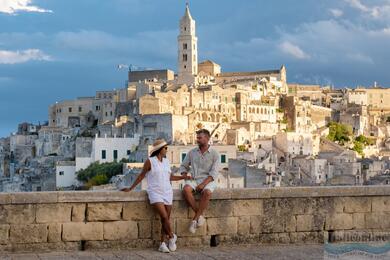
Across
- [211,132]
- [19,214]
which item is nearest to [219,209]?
[19,214]

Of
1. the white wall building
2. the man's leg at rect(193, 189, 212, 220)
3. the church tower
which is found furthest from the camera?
the church tower

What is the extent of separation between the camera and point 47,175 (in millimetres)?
56625

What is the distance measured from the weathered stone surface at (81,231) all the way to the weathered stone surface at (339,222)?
2969 millimetres

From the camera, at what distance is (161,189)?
8.88 m

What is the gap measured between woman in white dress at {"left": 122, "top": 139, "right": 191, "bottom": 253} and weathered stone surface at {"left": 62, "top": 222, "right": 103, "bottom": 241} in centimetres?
68

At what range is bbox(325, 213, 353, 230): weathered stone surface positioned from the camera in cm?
989

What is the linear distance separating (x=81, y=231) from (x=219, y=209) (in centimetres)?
172

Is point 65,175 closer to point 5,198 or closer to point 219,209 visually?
point 219,209

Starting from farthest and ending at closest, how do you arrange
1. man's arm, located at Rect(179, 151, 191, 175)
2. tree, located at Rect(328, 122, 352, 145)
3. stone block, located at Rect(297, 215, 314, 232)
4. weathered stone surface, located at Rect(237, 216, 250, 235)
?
tree, located at Rect(328, 122, 352, 145), stone block, located at Rect(297, 215, 314, 232), weathered stone surface, located at Rect(237, 216, 250, 235), man's arm, located at Rect(179, 151, 191, 175)

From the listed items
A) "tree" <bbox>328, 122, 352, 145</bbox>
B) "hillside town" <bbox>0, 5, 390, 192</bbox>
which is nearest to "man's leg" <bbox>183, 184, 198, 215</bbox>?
"hillside town" <bbox>0, 5, 390, 192</bbox>

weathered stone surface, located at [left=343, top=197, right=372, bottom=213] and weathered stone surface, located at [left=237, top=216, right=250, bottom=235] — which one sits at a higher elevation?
weathered stone surface, located at [left=343, top=197, right=372, bottom=213]

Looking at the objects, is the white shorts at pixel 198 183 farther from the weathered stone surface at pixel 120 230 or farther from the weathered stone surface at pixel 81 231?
the weathered stone surface at pixel 81 231

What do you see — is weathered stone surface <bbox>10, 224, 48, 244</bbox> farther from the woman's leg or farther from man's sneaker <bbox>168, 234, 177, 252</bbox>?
man's sneaker <bbox>168, 234, 177, 252</bbox>

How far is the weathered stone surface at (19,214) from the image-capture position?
863cm
